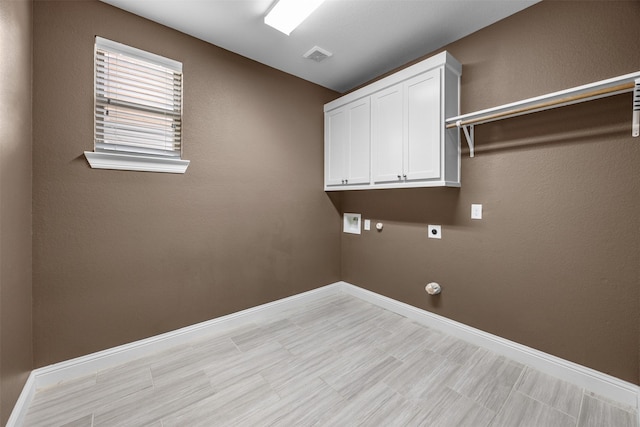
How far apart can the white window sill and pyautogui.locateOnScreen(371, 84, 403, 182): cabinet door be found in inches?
70.7

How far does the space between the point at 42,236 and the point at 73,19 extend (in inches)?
60.0

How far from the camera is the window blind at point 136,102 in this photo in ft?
6.39

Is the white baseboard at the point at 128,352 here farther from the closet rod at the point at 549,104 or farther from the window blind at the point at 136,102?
the closet rod at the point at 549,104

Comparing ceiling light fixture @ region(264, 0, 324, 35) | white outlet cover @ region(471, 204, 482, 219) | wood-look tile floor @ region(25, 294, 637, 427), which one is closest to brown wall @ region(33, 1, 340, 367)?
wood-look tile floor @ region(25, 294, 637, 427)

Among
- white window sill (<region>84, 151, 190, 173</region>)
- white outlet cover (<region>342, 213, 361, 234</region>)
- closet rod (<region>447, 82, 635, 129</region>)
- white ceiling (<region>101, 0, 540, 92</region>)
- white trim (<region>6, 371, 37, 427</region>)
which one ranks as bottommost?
white trim (<region>6, 371, 37, 427</region>)

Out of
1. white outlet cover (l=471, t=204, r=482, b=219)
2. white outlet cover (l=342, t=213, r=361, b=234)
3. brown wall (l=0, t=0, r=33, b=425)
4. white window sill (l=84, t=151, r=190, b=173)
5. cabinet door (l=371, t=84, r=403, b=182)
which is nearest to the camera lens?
brown wall (l=0, t=0, r=33, b=425)

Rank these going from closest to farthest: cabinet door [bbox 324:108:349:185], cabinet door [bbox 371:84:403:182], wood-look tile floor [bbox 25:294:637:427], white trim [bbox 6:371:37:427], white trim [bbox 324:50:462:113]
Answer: white trim [bbox 6:371:37:427]
wood-look tile floor [bbox 25:294:637:427]
white trim [bbox 324:50:462:113]
cabinet door [bbox 371:84:403:182]
cabinet door [bbox 324:108:349:185]

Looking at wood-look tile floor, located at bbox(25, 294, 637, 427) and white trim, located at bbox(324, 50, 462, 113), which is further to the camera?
white trim, located at bbox(324, 50, 462, 113)

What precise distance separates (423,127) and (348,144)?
3.05ft

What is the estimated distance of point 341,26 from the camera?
7.23ft

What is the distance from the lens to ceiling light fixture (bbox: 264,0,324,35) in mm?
1846

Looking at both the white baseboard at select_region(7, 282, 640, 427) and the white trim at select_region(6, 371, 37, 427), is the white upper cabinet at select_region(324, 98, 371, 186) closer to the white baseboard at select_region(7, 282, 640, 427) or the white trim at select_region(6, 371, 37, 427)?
the white baseboard at select_region(7, 282, 640, 427)

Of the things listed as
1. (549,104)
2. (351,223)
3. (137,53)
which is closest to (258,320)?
(351,223)

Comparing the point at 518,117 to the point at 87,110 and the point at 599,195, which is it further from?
the point at 87,110
